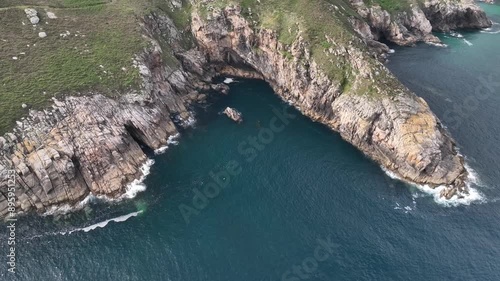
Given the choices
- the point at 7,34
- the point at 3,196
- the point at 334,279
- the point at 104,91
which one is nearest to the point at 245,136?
the point at 104,91

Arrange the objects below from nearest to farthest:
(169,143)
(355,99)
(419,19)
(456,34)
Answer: (169,143) → (355,99) → (419,19) → (456,34)

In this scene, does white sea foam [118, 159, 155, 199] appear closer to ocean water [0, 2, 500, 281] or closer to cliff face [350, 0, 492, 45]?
→ ocean water [0, 2, 500, 281]

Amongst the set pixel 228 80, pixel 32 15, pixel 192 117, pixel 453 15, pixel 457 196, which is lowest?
pixel 457 196

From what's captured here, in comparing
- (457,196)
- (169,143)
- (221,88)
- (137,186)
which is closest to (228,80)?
(221,88)

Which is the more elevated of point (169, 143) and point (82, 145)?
point (82, 145)

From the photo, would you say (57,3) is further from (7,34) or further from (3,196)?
(3,196)

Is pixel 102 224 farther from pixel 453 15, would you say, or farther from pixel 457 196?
pixel 453 15

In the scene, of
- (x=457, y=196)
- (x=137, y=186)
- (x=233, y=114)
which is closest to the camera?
(x=457, y=196)
